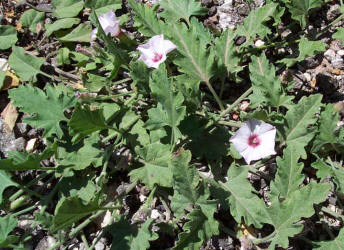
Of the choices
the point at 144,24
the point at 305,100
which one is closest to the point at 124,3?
the point at 144,24

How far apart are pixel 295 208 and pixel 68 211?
0.99m

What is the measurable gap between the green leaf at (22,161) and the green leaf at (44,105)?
14 centimetres

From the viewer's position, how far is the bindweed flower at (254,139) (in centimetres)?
226

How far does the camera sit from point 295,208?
2.06 m

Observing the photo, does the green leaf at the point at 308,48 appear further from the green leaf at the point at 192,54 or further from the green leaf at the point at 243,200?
the green leaf at the point at 243,200

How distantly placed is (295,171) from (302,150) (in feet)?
0.50

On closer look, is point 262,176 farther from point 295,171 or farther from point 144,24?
point 144,24

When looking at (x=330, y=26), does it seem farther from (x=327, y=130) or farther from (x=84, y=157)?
(x=84, y=157)

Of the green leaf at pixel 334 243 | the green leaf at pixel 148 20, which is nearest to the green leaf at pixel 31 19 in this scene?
the green leaf at pixel 148 20

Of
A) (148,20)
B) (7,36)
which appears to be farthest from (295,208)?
(7,36)

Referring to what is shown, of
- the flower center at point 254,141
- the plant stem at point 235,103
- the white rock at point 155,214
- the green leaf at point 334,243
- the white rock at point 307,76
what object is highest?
the plant stem at point 235,103

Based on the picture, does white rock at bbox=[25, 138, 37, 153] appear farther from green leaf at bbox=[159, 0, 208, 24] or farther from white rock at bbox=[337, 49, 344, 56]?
white rock at bbox=[337, 49, 344, 56]

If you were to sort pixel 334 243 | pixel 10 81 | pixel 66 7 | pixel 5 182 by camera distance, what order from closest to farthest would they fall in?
pixel 334 243 → pixel 5 182 → pixel 10 81 → pixel 66 7

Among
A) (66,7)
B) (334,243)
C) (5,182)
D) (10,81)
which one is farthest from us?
(66,7)
